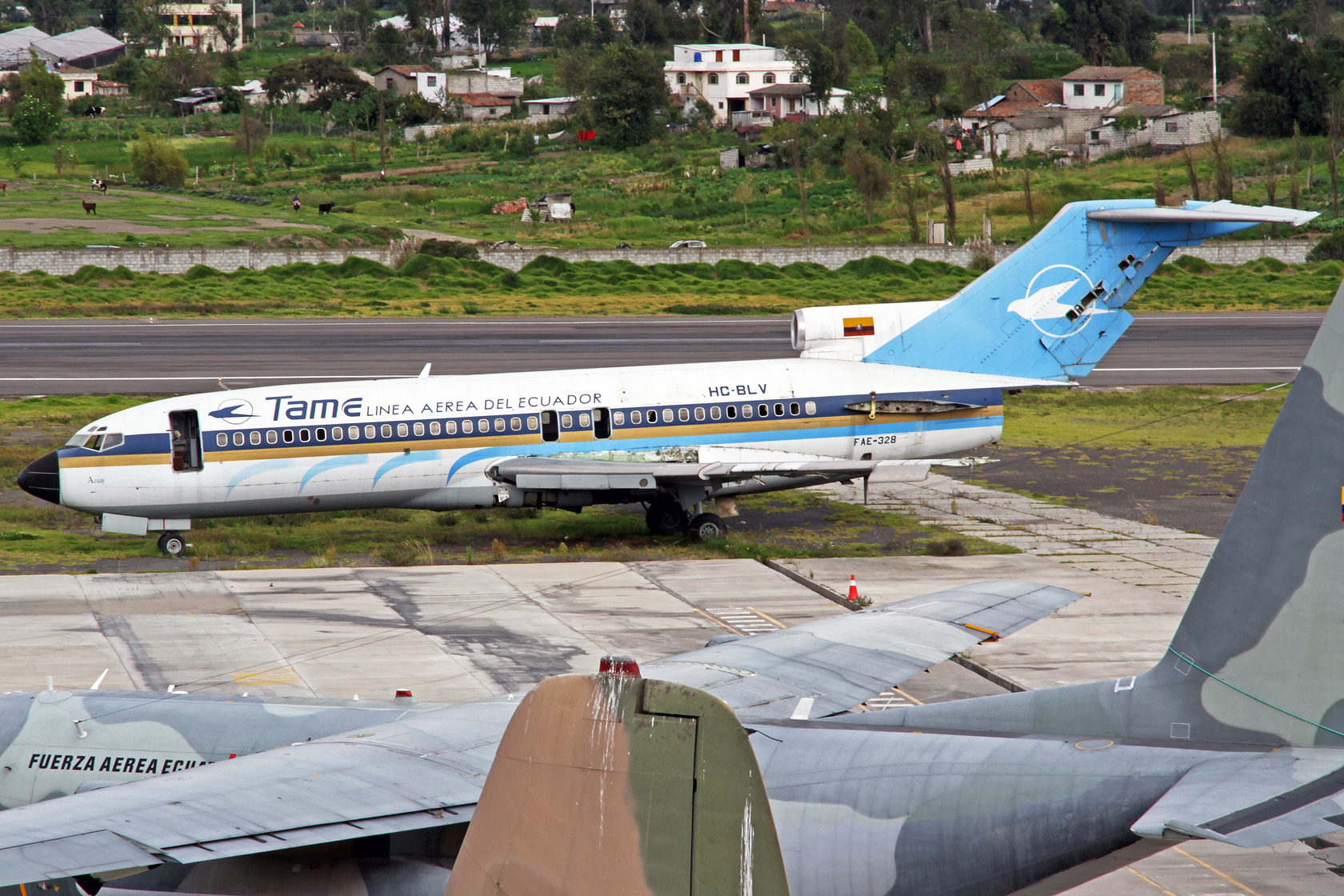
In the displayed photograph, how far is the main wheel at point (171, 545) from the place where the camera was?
2830 centimetres

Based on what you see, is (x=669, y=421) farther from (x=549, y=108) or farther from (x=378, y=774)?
(x=549, y=108)

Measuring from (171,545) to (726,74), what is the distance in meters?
140

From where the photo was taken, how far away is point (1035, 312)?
3134cm

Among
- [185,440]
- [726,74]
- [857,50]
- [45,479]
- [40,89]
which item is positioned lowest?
[45,479]

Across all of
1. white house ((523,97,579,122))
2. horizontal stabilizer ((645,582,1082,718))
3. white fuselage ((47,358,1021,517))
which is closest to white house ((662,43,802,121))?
white house ((523,97,579,122))

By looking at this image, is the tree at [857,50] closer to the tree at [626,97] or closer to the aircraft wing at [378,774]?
the tree at [626,97]

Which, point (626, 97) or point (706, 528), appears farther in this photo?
point (626, 97)

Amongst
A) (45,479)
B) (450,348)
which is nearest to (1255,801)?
(45,479)

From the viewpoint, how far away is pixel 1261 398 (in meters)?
47.6

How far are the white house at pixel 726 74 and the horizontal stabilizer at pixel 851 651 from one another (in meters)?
147

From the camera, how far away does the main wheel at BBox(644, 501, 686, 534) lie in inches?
1189

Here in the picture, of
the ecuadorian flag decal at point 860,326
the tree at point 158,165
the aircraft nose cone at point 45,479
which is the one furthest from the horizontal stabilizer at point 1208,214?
the tree at point 158,165

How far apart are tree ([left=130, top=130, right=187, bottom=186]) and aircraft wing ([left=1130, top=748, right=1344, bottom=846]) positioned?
121 meters

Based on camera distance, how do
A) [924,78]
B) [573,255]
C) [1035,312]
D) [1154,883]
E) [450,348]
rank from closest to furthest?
[1154,883] < [1035,312] < [450,348] < [573,255] < [924,78]
